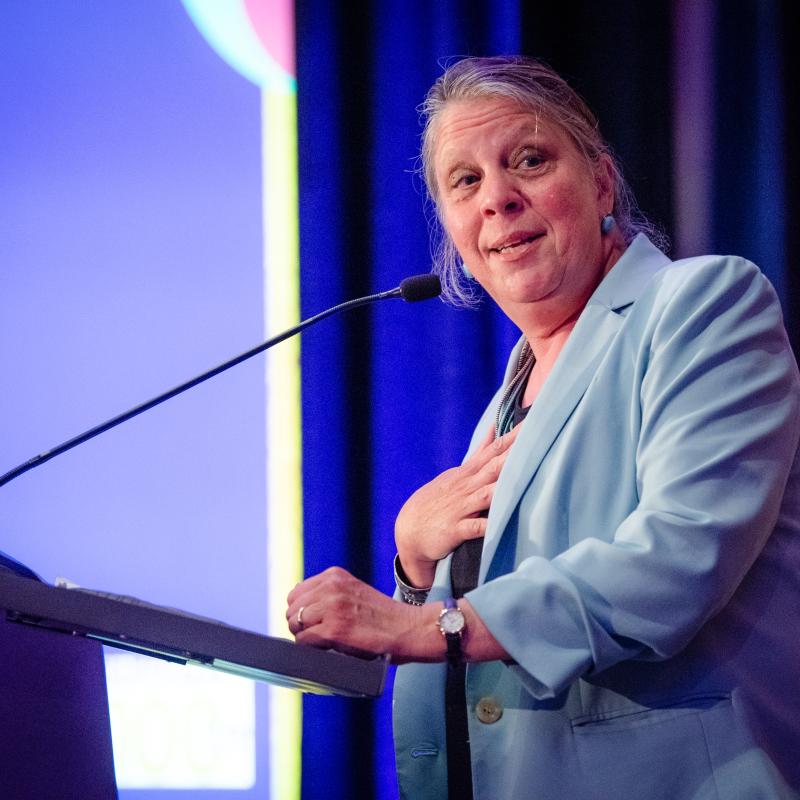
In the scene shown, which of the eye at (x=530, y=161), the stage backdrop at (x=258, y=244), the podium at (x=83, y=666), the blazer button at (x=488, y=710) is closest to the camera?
the podium at (x=83, y=666)

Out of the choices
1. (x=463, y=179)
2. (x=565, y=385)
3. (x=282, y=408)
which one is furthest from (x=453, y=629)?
(x=282, y=408)

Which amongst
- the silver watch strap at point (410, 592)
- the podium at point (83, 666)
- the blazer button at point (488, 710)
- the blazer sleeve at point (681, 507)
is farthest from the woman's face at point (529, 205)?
the podium at point (83, 666)

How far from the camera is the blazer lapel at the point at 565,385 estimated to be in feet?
4.25

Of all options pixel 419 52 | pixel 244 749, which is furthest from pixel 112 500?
pixel 419 52

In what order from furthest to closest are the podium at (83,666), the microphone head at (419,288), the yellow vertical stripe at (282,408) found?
the yellow vertical stripe at (282,408) → the microphone head at (419,288) → the podium at (83,666)

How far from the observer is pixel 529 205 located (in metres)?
1.55

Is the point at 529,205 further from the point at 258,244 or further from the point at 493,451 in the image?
the point at 258,244

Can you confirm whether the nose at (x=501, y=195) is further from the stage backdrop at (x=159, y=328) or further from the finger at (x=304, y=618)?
the stage backdrop at (x=159, y=328)

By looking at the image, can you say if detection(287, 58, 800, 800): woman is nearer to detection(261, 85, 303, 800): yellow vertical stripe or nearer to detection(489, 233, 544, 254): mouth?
detection(489, 233, 544, 254): mouth

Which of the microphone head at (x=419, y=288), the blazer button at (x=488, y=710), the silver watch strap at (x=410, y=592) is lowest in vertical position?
the blazer button at (x=488, y=710)

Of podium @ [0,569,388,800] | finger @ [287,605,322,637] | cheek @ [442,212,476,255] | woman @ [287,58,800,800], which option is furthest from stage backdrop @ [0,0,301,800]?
finger @ [287,605,322,637]

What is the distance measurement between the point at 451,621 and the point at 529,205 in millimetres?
725

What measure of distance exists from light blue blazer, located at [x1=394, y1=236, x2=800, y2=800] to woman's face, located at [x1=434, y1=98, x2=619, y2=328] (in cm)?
21

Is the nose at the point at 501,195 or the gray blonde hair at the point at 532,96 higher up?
the gray blonde hair at the point at 532,96
